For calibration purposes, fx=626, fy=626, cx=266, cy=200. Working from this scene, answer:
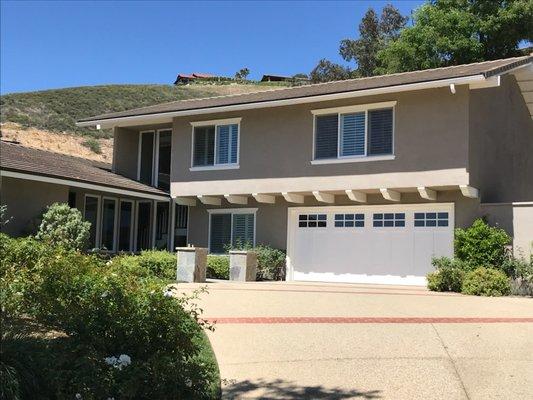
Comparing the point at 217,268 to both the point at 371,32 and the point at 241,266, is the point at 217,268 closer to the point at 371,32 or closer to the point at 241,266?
the point at 241,266

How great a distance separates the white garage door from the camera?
18312 mm

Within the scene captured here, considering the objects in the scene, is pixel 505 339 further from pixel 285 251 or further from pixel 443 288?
pixel 285 251

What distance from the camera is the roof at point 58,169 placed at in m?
17.7

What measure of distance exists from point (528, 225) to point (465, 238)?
162cm

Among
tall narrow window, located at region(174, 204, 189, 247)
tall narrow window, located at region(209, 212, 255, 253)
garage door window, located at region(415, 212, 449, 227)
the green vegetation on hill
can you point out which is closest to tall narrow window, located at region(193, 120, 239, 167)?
tall narrow window, located at region(209, 212, 255, 253)

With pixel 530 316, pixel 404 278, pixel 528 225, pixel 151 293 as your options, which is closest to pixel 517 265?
pixel 528 225

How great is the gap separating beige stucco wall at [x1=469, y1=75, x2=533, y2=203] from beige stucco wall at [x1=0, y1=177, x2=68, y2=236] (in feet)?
40.7

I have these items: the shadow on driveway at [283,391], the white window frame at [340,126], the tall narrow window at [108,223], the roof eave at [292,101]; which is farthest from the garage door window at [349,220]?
the shadow on driveway at [283,391]

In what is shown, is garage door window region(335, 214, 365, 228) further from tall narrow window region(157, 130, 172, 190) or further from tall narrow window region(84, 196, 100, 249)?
tall narrow window region(84, 196, 100, 249)

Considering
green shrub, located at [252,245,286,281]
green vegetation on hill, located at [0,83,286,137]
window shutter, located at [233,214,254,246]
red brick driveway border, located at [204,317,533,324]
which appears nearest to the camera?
red brick driveway border, located at [204,317,533,324]

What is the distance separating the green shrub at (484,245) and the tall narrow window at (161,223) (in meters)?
11.4

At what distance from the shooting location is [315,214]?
20.5m

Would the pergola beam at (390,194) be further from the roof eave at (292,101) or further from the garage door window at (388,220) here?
the roof eave at (292,101)

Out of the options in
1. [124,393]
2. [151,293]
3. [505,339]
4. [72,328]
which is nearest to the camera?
[124,393]
